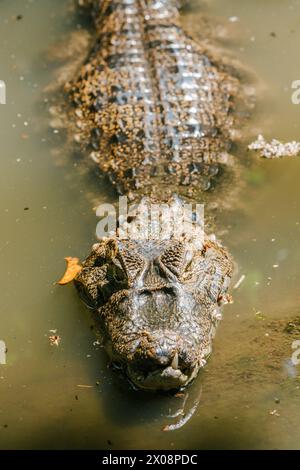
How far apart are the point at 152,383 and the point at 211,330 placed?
758 mm

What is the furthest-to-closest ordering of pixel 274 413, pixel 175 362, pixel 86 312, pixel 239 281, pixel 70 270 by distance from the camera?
pixel 70 270 < pixel 239 281 < pixel 86 312 < pixel 274 413 < pixel 175 362

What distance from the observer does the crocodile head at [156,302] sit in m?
4.36

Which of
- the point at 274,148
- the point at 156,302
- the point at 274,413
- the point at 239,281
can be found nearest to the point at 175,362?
the point at 156,302

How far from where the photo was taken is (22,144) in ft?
21.9

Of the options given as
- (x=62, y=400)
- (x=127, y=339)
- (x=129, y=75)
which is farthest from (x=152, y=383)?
(x=129, y=75)

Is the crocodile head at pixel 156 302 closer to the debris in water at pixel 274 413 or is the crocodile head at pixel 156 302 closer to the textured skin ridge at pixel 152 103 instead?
the debris in water at pixel 274 413

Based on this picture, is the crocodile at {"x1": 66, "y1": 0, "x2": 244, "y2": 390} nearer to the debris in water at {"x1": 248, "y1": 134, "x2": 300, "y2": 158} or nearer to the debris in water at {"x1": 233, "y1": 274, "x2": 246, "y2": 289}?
the debris in water at {"x1": 233, "y1": 274, "x2": 246, "y2": 289}

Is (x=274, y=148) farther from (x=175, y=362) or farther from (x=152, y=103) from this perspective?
(x=175, y=362)

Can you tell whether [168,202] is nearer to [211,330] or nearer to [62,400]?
[211,330]

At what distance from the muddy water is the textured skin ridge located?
0.29 meters

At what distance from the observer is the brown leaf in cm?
554

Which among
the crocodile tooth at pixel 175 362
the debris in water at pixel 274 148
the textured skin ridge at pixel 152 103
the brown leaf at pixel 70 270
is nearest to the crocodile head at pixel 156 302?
the crocodile tooth at pixel 175 362

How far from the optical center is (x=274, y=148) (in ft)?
21.2

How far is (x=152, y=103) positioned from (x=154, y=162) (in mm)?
677
